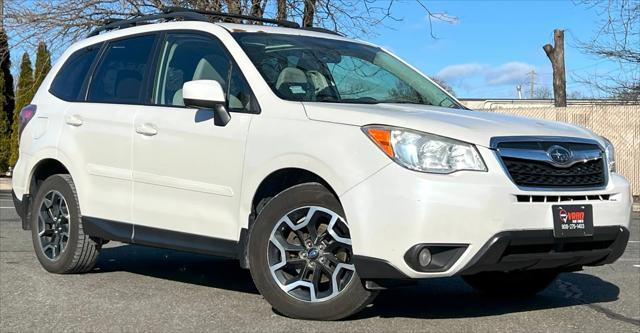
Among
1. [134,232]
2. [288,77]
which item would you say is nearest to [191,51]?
[288,77]

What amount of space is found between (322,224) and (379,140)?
0.64m

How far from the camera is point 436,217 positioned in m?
4.33

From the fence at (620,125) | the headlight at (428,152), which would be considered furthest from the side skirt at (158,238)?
the fence at (620,125)

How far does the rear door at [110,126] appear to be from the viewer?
5.97 metres

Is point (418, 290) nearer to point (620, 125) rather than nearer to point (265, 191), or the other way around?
point (265, 191)

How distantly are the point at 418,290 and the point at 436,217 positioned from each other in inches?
79.8

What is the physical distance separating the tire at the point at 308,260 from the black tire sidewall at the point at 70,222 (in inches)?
78.3

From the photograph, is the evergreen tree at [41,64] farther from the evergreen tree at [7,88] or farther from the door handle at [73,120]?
the door handle at [73,120]

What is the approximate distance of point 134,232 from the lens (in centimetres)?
591

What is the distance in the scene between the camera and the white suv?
14.5ft

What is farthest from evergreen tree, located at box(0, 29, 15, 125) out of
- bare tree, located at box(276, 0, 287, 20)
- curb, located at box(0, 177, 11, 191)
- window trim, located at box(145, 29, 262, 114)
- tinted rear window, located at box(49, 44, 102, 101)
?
window trim, located at box(145, 29, 262, 114)

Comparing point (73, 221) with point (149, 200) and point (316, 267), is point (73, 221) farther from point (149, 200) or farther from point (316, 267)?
point (316, 267)

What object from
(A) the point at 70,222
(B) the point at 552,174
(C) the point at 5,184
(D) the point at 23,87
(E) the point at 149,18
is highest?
(E) the point at 149,18

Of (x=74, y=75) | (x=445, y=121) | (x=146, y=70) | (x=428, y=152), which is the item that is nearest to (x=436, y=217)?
(x=428, y=152)
